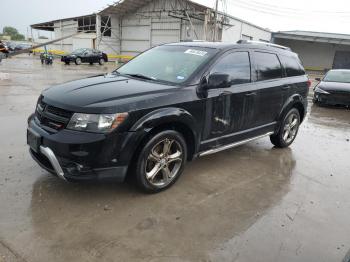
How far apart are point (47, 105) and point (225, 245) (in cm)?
245

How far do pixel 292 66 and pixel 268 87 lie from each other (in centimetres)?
114

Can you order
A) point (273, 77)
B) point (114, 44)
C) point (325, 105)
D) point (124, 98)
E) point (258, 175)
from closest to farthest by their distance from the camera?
point (124, 98)
point (258, 175)
point (273, 77)
point (325, 105)
point (114, 44)

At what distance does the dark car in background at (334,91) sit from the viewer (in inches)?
460

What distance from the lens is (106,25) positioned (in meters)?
40.9

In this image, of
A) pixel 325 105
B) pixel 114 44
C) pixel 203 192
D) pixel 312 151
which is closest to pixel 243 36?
pixel 114 44

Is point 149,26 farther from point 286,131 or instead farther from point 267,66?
point 267,66

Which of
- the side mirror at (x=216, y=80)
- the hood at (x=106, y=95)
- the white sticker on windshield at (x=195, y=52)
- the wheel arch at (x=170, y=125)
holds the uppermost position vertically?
the white sticker on windshield at (x=195, y=52)

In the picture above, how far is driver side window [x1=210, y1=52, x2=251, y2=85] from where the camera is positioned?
4617 mm

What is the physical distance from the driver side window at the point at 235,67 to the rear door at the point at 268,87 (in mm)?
223

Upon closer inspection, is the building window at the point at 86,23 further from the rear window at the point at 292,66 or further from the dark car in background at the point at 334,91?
the rear window at the point at 292,66

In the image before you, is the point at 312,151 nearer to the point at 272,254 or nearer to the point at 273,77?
the point at 273,77

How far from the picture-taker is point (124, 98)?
3678 mm

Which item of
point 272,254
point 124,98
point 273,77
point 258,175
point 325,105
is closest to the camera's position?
point 272,254

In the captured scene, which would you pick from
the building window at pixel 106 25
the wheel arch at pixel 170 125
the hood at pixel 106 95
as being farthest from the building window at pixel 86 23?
the wheel arch at pixel 170 125
